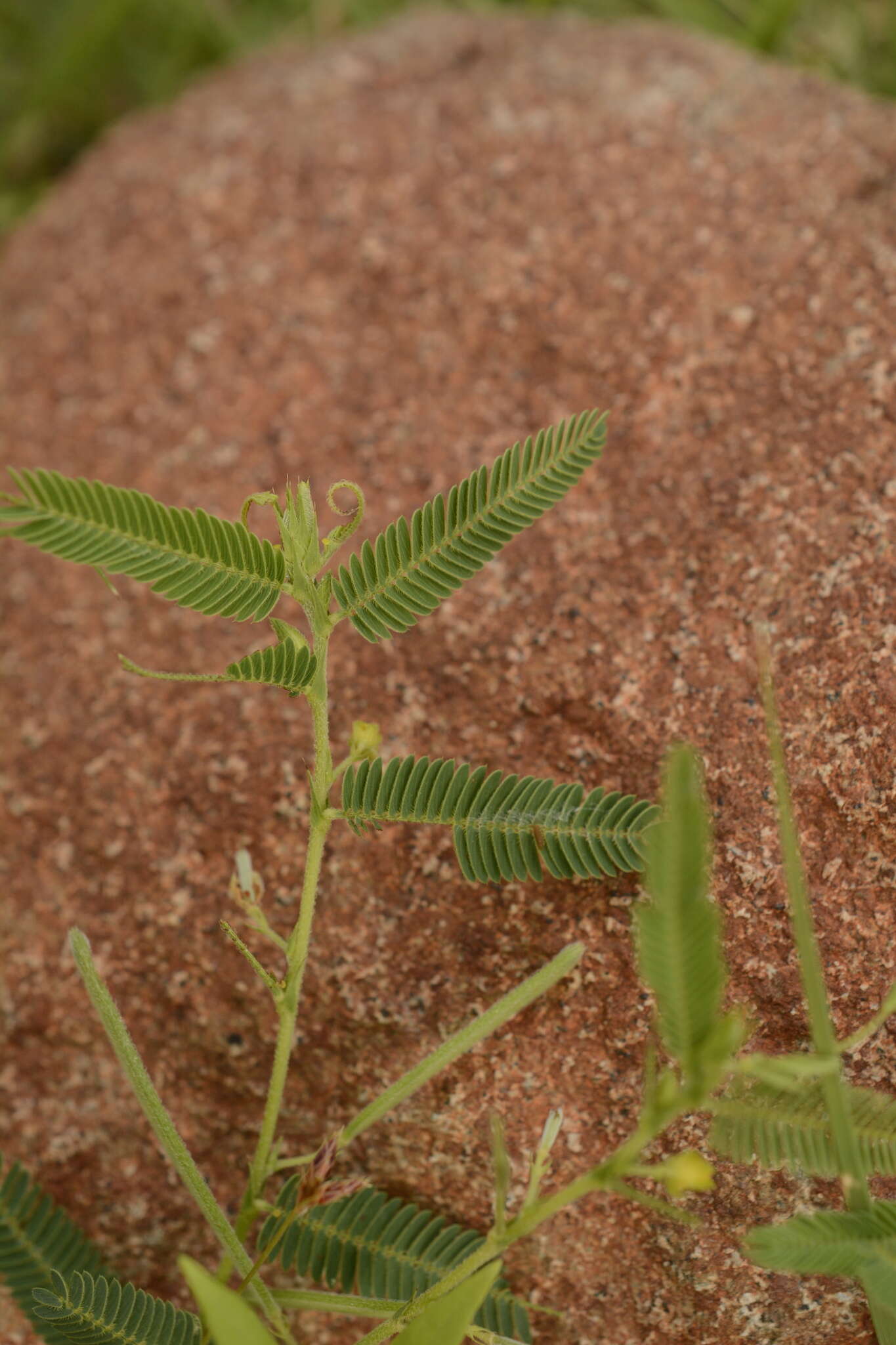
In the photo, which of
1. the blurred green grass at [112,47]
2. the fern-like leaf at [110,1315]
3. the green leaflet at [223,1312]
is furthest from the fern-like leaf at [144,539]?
the blurred green grass at [112,47]

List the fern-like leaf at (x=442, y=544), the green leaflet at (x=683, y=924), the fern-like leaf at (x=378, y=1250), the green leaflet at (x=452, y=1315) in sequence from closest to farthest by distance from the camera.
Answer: the green leaflet at (x=683, y=924)
the green leaflet at (x=452, y=1315)
the fern-like leaf at (x=442, y=544)
the fern-like leaf at (x=378, y=1250)

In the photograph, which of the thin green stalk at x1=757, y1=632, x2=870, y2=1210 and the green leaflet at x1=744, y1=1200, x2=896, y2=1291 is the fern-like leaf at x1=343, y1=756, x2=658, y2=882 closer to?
the thin green stalk at x1=757, y1=632, x2=870, y2=1210

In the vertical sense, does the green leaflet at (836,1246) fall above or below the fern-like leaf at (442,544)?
below

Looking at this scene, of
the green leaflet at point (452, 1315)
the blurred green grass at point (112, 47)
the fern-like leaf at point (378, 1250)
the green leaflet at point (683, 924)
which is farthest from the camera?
the blurred green grass at point (112, 47)

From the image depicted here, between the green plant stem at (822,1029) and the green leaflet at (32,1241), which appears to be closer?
the green plant stem at (822,1029)

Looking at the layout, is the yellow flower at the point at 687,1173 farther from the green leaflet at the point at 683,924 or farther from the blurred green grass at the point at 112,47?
the blurred green grass at the point at 112,47

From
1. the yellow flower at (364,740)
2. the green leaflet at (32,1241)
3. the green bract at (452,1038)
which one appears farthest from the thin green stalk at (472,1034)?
the green leaflet at (32,1241)

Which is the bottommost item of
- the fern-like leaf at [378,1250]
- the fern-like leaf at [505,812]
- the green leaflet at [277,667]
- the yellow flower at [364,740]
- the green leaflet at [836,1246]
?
the fern-like leaf at [378,1250]
